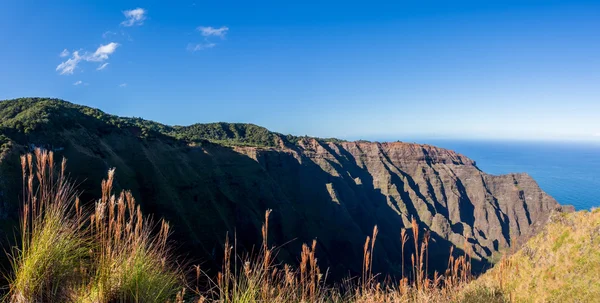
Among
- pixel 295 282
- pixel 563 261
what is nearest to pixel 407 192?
pixel 563 261

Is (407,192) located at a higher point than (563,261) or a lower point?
lower

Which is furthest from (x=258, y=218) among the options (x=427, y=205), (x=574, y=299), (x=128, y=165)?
(x=427, y=205)

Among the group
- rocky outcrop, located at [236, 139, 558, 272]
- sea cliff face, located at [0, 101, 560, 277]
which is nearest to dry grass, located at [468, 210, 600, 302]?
sea cliff face, located at [0, 101, 560, 277]

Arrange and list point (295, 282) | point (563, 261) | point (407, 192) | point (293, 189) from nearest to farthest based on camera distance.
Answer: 1. point (295, 282)
2. point (563, 261)
3. point (293, 189)
4. point (407, 192)

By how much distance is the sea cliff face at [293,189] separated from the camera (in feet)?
82.1

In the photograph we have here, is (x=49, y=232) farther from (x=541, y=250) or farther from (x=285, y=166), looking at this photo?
(x=285, y=166)

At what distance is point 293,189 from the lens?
5712cm

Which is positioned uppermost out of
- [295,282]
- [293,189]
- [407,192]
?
[295,282]

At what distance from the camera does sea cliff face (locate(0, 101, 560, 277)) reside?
25016 millimetres

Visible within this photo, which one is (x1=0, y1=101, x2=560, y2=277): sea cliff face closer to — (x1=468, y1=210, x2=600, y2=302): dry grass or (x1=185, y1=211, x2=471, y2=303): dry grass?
(x1=185, y1=211, x2=471, y2=303): dry grass

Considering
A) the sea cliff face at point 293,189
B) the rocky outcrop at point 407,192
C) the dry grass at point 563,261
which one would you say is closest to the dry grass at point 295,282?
the sea cliff face at point 293,189

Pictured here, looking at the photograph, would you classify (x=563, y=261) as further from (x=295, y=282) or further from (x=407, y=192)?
(x=407, y=192)

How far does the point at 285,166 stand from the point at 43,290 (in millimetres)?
57614

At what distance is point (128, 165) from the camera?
28703 mm
